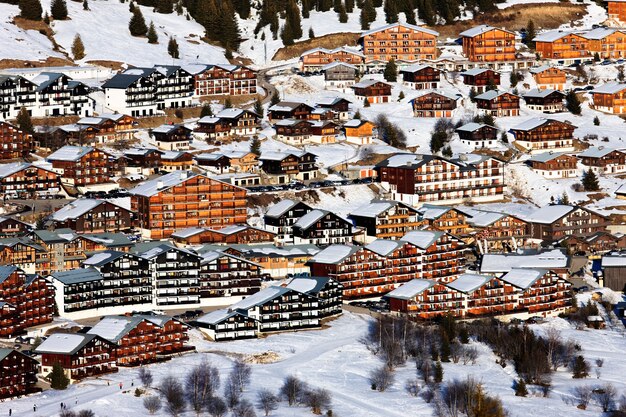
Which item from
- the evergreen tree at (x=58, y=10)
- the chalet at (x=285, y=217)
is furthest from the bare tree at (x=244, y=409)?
the evergreen tree at (x=58, y=10)

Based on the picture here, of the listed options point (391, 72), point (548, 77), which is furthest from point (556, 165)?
point (391, 72)

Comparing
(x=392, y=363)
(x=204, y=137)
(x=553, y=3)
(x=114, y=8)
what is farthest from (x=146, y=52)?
(x=392, y=363)

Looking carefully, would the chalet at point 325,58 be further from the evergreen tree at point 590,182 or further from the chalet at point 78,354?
the chalet at point 78,354

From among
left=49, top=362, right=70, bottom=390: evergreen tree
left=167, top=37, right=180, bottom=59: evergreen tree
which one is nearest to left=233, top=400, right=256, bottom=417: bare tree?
left=49, top=362, right=70, bottom=390: evergreen tree

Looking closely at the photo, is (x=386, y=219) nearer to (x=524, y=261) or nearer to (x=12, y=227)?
(x=524, y=261)

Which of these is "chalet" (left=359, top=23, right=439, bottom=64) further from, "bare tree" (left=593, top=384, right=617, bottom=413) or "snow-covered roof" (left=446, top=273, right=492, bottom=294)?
"bare tree" (left=593, top=384, right=617, bottom=413)
